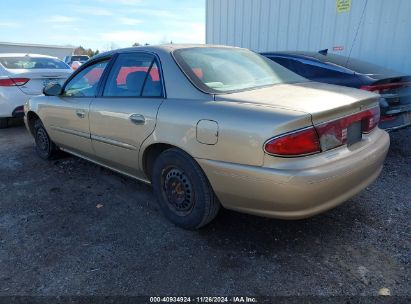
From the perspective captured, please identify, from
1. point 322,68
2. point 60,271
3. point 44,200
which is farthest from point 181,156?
point 322,68

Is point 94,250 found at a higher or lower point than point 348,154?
lower

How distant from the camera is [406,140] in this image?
17.7 feet

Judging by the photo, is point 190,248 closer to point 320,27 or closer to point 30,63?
point 320,27

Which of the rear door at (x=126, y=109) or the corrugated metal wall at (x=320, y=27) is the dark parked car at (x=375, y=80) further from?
the rear door at (x=126, y=109)

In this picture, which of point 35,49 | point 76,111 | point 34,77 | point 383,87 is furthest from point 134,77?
point 35,49

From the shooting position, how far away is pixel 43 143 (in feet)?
16.2

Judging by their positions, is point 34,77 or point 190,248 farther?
point 34,77

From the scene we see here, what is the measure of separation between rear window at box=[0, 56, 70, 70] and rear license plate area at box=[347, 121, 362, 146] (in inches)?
263

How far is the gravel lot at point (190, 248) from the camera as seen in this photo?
2291 millimetres

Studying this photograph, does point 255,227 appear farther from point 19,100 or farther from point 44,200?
point 19,100

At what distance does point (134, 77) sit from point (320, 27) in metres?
5.17

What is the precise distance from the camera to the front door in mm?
3721

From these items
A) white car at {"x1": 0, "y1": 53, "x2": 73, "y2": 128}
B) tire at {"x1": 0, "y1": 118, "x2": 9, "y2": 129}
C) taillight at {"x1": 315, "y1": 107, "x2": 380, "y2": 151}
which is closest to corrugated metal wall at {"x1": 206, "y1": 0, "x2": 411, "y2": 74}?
white car at {"x1": 0, "y1": 53, "x2": 73, "y2": 128}

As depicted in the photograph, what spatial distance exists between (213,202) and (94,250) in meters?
1.01
